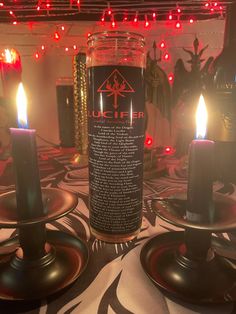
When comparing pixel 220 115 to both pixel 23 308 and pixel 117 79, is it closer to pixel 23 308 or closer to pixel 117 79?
pixel 117 79

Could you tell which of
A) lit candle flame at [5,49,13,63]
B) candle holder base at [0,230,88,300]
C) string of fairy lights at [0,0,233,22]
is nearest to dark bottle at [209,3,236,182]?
string of fairy lights at [0,0,233,22]

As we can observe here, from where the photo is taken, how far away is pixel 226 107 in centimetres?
46

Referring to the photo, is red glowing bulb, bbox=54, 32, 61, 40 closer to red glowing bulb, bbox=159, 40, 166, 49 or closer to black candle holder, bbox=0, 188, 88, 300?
red glowing bulb, bbox=159, 40, 166, 49

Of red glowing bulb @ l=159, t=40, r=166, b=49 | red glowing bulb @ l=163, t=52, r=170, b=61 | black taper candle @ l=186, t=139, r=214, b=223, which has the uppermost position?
red glowing bulb @ l=159, t=40, r=166, b=49

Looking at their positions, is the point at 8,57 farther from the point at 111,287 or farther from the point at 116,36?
the point at 111,287

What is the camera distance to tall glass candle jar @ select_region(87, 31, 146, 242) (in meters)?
0.28

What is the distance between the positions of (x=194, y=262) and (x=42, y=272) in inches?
5.6

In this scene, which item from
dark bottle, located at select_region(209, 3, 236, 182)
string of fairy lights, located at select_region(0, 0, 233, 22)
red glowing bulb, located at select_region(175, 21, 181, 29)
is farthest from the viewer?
red glowing bulb, located at select_region(175, 21, 181, 29)

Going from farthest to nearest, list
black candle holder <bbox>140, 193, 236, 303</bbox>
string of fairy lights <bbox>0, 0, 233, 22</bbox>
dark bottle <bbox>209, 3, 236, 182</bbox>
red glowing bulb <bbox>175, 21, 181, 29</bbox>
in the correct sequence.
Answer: red glowing bulb <bbox>175, 21, 181, 29</bbox>
string of fairy lights <bbox>0, 0, 233, 22</bbox>
dark bottle <bbox>209, 3, 236, 182</bbox>
black candle holder <bbox>140, 193, 236, 303</bbox>

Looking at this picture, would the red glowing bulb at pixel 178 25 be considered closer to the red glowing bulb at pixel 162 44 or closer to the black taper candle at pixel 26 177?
the red glowing bulb at pixel 162 44

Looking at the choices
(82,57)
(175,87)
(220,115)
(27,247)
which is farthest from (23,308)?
(175,87)

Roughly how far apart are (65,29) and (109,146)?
0.69 metres

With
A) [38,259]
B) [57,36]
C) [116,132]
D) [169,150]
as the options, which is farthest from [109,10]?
[38,259]

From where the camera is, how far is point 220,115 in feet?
1.51
